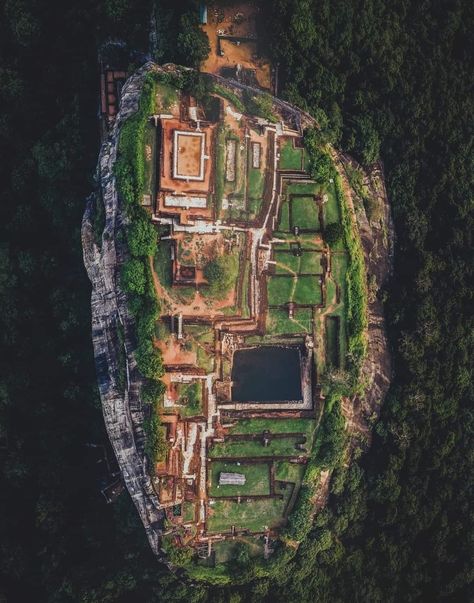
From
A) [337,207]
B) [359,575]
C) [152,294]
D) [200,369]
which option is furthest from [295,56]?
[359,575]

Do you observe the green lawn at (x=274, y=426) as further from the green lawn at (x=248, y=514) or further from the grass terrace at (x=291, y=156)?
the grass terrace at (x=291, y=156)

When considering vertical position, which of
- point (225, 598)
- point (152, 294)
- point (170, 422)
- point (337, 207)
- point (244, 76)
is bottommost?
point (225, 598)

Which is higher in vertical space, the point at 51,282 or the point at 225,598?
the point at 51,282

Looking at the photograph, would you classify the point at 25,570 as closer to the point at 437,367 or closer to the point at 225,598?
the point at 225,598

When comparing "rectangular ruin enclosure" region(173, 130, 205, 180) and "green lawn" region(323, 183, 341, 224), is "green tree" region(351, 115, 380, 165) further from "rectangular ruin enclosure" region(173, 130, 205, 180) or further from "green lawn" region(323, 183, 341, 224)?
"rectangular ruin enclosure" region(173, 130, 205, 180)

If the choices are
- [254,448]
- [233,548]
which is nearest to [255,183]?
[254,448]

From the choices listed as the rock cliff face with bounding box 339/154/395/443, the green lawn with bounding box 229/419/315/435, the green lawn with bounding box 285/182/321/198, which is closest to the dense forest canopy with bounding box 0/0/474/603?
the rock cliff face with bounding box 339/154/395/443

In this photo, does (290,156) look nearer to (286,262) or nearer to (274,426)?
(286,262)
